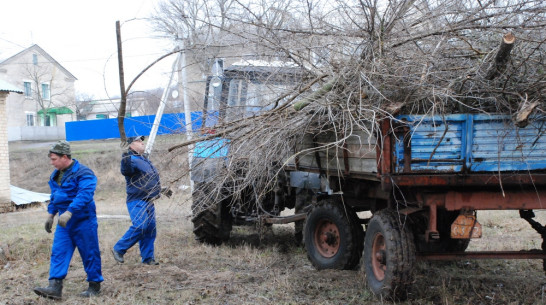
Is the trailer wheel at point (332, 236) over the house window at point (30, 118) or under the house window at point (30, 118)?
under

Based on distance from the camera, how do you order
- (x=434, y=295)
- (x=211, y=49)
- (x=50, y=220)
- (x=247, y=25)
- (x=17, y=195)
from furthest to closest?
(x=17, y=195) < (x=211, y=49) < (x=247, y=25) < (x=50, y=220) < (x=434, y=295)

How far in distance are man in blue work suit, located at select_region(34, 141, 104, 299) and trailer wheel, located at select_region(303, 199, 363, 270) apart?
235cm

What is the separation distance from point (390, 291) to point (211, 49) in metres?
3.60

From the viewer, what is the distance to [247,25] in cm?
628

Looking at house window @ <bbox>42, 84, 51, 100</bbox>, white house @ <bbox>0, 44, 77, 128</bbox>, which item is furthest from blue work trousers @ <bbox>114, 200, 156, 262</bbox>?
house window @ <bbox>42, 84, 51, 100</bbox>

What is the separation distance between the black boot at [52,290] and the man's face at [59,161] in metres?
1.09

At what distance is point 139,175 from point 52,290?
1.98 m

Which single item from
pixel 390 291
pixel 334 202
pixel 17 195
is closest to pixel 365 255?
pixel 390 291

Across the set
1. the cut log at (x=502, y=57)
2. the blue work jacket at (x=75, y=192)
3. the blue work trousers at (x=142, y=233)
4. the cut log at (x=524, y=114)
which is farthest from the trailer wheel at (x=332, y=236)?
the blue work jacket at (x=75, y=192)

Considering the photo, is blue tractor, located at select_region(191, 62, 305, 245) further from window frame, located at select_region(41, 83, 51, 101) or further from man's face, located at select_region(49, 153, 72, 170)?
window frame, located at select_region(41, 83, 51, 101)

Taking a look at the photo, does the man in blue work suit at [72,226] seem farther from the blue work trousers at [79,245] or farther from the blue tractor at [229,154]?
the blue tractor at [229,154]

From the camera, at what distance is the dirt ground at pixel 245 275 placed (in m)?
5.47

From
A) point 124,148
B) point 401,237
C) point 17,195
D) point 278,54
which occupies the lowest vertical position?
point 17,195

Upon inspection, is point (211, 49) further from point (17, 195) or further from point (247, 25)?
point (17, 195)
